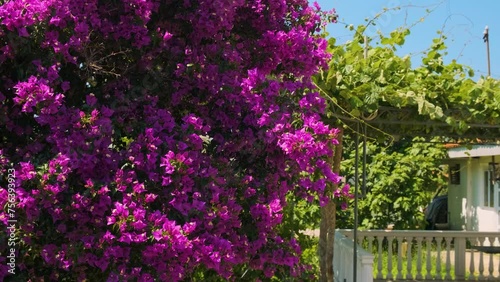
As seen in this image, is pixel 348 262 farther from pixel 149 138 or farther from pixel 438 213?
pixel 438 213

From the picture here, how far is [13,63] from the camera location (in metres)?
2.70

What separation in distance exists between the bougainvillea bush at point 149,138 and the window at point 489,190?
41.2ft

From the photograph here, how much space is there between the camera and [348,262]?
6.28m

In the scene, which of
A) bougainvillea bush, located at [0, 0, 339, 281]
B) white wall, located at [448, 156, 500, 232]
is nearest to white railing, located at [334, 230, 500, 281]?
white wall, located at [448, 156, 500, 232]

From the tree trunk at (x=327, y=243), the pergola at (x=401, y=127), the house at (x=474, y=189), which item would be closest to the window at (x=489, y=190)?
the house at (x=474, y=189)

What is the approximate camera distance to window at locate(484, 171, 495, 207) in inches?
580

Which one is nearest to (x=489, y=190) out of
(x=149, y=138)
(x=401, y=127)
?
(x=401, y=127)

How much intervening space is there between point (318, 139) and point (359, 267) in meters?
2.92

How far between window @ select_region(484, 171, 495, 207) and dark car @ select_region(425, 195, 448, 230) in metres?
2.48

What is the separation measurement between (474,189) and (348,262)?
11.2 m

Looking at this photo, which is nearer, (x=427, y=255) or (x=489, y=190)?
(x=427, y=255)

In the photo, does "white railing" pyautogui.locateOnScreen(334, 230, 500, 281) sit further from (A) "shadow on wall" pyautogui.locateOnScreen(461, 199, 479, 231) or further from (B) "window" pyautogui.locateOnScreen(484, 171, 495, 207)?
(A) "shadow on wall" pyautogui.locateOnScreen(461, 199, 479, 231)

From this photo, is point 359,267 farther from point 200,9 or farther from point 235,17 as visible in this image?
point 200,9

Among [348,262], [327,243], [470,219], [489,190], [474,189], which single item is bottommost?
[348,262]
